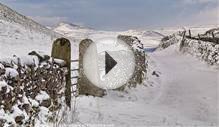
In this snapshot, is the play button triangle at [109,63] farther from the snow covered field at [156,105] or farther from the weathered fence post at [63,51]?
the weathered fence post at [63,51]

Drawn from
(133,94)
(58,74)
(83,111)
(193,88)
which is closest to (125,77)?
(133,94)

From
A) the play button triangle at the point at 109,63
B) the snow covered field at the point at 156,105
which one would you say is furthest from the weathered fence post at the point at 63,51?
the play button triangle at the point at 109,63

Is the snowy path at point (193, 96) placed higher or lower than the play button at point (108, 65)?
lower

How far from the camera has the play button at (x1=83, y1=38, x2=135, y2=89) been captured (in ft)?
35.5

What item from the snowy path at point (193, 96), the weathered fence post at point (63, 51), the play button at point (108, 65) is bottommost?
the snowy path at point (193, 96)

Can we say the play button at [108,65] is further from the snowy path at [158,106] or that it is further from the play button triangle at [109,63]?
the snowy path at [158,106]

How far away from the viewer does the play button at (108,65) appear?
10812 millimetres

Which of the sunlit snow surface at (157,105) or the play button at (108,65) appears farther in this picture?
the play button at (108,65)

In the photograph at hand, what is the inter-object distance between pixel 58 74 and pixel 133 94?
21.3 feet

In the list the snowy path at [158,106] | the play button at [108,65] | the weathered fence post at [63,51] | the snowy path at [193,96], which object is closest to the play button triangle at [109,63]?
the play button at [108,65]

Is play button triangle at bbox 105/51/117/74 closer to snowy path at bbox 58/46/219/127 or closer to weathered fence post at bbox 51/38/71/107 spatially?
snowy path at bbox 58/46/219/127

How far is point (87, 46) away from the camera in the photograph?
10.9 meters

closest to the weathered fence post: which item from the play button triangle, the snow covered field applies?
the snow covered field

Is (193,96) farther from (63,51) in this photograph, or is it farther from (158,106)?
(63,51)
